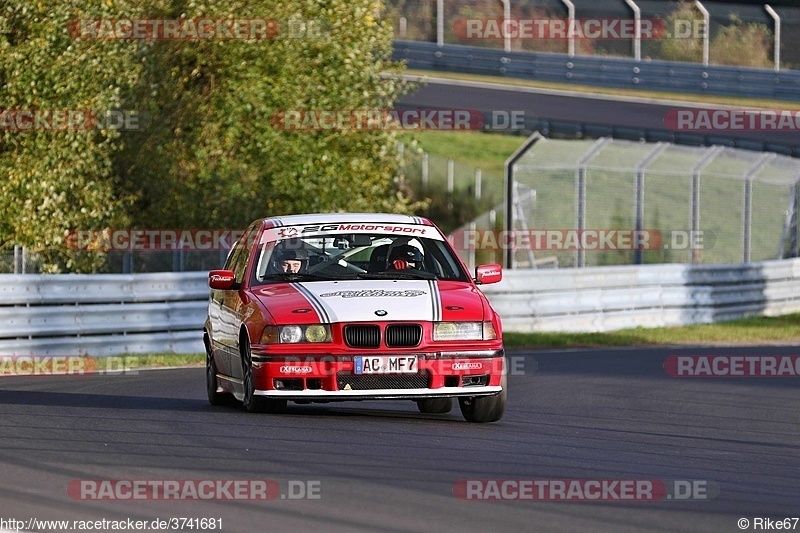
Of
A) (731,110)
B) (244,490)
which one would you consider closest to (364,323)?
(244,490)

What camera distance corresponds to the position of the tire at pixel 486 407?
36.5 ft

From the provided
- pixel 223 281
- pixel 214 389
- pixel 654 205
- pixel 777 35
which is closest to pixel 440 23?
pixel 777 35

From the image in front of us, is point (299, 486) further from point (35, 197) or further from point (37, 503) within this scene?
point (35, 197)

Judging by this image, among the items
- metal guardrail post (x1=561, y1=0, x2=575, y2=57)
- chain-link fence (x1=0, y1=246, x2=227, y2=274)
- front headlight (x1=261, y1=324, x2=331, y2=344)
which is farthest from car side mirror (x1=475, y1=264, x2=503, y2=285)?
metal guardrail post (x1=561, y1=0, x2=575, y2=57)

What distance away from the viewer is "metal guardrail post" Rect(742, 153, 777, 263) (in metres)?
27.9

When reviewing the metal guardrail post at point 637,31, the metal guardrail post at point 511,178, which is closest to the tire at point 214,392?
the metal guardrail post at point 511,178

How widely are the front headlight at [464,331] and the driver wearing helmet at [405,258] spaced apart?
43.3 inches

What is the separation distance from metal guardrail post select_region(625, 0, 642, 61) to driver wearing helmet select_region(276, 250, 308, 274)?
88.3 ft

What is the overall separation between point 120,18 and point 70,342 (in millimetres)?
7729

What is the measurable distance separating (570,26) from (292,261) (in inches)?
1152

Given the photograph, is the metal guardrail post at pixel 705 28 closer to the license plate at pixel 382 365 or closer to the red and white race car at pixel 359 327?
the red and white race car at pixel 359 327

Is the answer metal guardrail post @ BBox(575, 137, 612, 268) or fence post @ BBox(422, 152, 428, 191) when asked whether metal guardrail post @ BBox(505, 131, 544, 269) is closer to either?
metal guardrail post @ BBox(575, 137, 612, 268)

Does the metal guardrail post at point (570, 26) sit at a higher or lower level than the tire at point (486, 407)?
higher

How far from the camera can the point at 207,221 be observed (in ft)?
82.6
